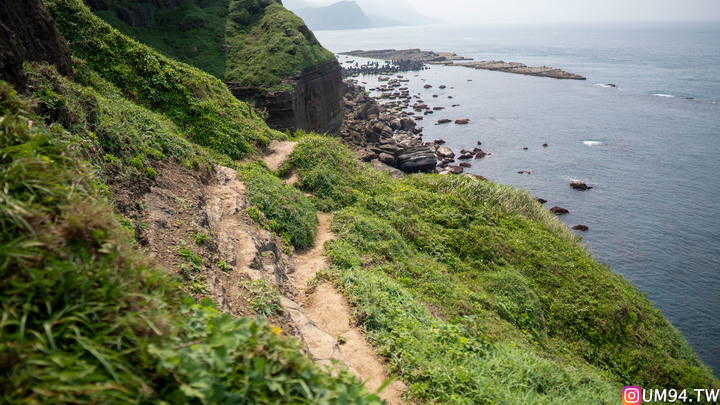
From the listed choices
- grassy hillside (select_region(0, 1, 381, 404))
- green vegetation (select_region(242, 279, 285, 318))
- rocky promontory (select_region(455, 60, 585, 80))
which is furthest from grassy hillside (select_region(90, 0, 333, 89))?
rocky promontory (select_region(455, 60, 585, 80))

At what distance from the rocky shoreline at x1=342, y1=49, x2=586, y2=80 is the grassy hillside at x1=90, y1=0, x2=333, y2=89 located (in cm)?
6187

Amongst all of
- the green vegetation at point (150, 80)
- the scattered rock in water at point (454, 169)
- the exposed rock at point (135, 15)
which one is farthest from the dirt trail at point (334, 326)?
the exposed rock at point (135, 15)

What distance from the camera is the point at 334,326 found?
7.07 metres

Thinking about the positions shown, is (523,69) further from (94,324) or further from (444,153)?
(94,324)

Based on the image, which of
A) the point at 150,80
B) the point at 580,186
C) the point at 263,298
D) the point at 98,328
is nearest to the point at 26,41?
the point at 150,80

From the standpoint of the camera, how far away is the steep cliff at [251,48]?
29.8 meters

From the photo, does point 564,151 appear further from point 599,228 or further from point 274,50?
point 274,50

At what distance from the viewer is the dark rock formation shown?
5.82 meters

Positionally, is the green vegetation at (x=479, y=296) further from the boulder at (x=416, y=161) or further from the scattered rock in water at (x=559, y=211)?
the boulder at (x=416, y=161)

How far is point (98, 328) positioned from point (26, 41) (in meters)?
8.23

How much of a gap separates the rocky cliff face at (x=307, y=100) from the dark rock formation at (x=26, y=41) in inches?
810

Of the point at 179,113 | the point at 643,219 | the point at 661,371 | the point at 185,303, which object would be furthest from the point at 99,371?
the point at 643,219

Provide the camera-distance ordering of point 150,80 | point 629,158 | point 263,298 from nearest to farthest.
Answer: point 263,298 < point 150,80 < point 629,158

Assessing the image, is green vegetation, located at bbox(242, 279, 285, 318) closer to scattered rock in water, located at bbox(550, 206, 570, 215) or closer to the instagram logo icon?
the instagram logo icon
